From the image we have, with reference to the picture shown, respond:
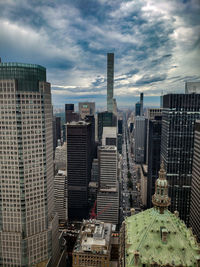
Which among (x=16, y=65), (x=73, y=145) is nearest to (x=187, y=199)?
(x=73, y=145)

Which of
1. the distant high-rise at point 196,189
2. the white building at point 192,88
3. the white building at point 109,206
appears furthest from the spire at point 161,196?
the white building at point 109,206

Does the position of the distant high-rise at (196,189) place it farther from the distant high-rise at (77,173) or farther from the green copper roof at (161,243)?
the distant high-rise at (77,173)

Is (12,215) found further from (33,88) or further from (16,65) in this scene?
(16,65)

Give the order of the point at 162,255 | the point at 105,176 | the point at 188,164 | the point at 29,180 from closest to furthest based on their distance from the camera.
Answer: the point at 162,255, the point at 29,180, the point at 188,164, the point at 105,176

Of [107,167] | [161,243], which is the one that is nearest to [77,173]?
[107,167]

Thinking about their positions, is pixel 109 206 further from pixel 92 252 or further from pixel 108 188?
pixel 92 252

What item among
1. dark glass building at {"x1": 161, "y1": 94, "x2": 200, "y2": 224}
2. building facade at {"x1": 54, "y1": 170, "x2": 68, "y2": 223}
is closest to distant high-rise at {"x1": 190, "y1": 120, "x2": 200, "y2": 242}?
dark glass building at {"x1": 161, "y1": 94, "x2": 200, "y2": 224}

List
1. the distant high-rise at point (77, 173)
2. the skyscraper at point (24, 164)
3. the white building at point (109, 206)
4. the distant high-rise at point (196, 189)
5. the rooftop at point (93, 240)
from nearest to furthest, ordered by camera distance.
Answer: the skyscraper at point (24, 164)
the rooftop at point (93, 240)
the distant high-rise at point (196, 189)
the white building at point (109, 206)
the distant high-rise at point (77, 173)
